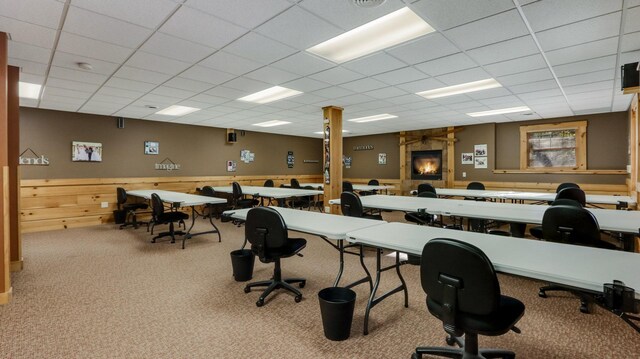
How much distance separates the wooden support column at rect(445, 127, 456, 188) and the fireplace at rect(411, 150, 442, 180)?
0.31m

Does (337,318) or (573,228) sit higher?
(573,228)

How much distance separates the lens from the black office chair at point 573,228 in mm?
2553

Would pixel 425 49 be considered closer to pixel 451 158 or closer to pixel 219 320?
pixel 219 320

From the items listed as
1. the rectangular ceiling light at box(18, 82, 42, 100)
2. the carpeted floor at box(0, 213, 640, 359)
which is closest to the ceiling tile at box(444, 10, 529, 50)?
the carpeted floor at box(0, 213, 640, 359)

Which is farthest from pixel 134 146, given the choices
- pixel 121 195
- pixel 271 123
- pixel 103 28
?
pixel 103 28

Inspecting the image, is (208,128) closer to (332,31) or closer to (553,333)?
(332,31)

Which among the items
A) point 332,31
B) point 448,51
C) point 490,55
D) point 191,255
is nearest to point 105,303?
point 191,255

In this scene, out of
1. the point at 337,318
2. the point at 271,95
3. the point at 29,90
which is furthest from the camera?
the point at 271,95

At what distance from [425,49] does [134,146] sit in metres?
7.37

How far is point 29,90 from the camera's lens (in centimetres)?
509

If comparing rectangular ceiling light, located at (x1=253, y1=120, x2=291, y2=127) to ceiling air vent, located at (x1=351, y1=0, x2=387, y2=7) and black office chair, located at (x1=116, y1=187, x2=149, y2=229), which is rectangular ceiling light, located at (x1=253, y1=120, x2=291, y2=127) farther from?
ceiling air vent, located at (x1=351, y1=0, x2=387, y2=7)

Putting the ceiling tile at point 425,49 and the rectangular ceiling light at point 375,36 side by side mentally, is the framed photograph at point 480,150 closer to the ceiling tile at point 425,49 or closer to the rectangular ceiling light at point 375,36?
the ceiling tile at point 425,49

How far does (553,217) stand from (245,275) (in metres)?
3.10

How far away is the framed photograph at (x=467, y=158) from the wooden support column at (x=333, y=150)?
189 inches
